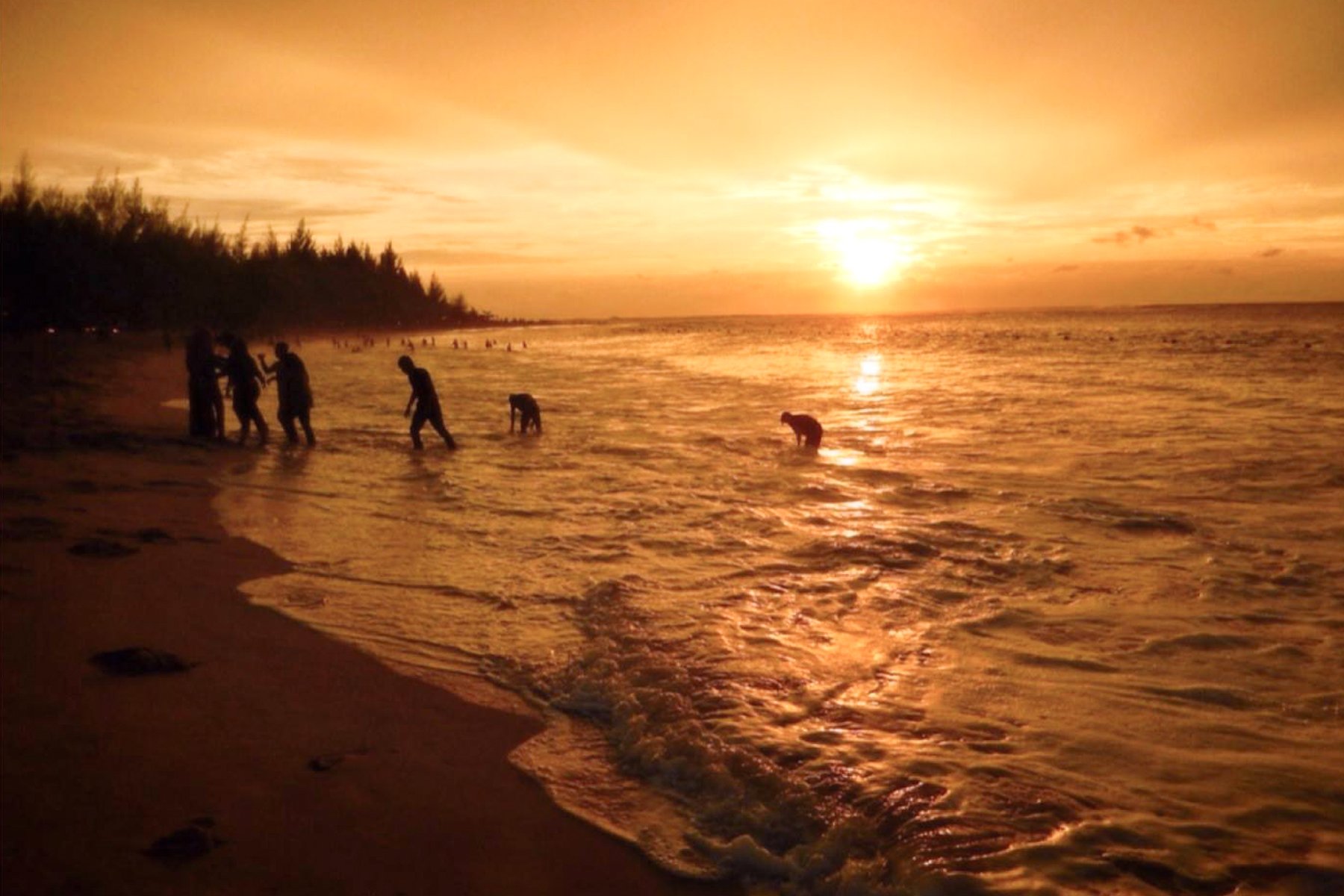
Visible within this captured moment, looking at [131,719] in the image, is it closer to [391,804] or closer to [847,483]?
[391,804]

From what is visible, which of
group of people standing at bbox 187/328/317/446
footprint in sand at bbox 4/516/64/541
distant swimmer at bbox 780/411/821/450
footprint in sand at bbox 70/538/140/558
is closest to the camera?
footprint in sand at bbox 70/538/140/558

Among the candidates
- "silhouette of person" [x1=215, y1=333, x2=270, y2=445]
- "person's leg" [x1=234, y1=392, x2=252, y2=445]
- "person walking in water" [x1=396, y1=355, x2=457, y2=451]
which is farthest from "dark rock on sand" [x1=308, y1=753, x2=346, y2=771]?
"person's leg" [x1=234, y1=392, x2=252, y2=445]

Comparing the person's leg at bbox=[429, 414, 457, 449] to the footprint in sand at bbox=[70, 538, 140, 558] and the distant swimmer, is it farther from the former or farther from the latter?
the footprint in sand at bbox=[70, 538, 140, 558]

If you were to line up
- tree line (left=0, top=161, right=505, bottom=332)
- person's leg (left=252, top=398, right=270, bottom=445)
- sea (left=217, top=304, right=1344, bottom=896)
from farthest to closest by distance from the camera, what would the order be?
tree line (left=0, top=161, right=505, bottom=332) < person's leg (left=252, top=398, right=270, bottom=445) < sea (left=217, top=304, right=1344, bottom=896)

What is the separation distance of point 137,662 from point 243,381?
12.8 meters

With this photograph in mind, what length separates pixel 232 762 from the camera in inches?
180

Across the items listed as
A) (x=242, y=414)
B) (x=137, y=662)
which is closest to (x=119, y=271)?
(x=242, y=414)

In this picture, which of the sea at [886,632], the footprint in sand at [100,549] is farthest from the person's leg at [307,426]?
the footprint in sand at [100,549]

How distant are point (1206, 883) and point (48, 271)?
133ft

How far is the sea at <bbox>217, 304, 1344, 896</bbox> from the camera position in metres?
4.32

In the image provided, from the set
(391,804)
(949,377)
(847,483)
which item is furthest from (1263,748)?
(949,377)

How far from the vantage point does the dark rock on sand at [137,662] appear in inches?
219

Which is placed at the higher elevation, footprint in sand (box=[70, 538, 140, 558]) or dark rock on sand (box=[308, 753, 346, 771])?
footprint in sand (box=[70, 538, 140, 558])

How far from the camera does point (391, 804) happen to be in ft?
14.2
